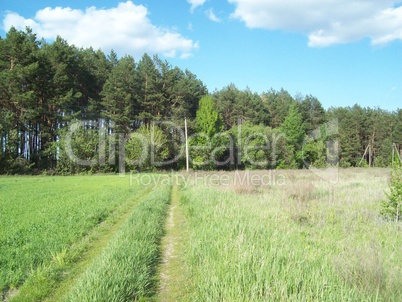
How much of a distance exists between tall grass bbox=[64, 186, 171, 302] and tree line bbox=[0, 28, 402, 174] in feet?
105

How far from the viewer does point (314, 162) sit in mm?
51562

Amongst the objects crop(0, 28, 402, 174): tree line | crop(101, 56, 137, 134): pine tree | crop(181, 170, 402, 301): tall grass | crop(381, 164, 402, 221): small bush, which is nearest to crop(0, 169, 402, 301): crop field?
crop(181, 170, 402, 301): tall grass

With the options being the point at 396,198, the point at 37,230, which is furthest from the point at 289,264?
the point at 37,230

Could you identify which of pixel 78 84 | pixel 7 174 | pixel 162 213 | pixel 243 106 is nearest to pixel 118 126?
pixel 78 84

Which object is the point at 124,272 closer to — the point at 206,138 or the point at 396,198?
the point at 396,198

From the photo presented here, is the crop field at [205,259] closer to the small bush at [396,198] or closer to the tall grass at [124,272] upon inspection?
the tall grass at [124,272]

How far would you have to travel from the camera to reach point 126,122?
43.0m

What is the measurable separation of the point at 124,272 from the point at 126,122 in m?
41.1

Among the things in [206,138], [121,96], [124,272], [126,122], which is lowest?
[124,272]

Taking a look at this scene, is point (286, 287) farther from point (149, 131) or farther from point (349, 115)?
point (349, 115)

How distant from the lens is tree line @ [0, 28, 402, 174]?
3309 centimetres

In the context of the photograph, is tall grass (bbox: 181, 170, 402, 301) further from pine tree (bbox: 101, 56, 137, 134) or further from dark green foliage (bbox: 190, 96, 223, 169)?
pine tree (bbox: 101, 56, 137, 134)

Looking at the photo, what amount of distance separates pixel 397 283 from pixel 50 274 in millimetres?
5151

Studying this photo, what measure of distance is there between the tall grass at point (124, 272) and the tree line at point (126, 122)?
32090mm
